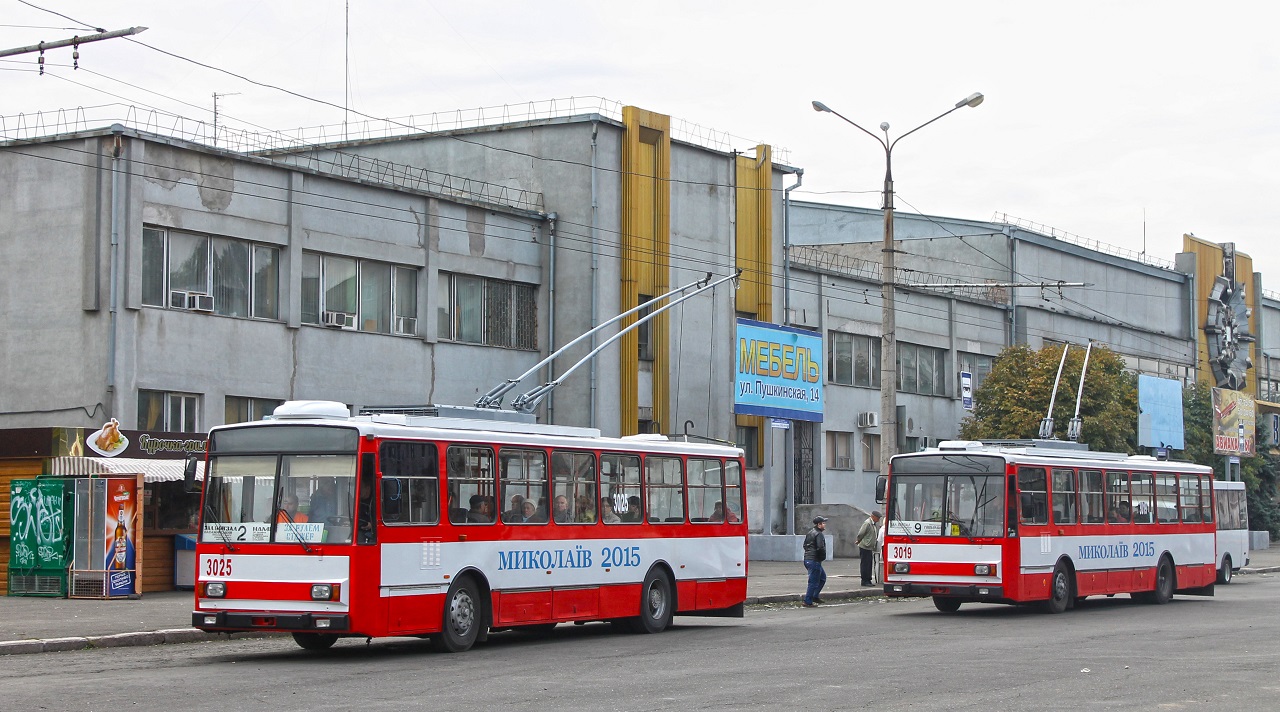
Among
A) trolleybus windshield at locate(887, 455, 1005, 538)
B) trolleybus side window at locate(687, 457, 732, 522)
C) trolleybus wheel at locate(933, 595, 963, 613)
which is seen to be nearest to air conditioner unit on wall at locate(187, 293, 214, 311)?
trolleybus side window at locate(687, 457, 732, 522)

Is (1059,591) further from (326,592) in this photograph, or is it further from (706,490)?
(326,592)

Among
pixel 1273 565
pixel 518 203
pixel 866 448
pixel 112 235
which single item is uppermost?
pixel 518 203

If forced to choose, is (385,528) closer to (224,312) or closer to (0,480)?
(0,480)

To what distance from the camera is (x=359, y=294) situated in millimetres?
35938

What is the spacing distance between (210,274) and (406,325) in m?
5.70

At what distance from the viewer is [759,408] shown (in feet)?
145

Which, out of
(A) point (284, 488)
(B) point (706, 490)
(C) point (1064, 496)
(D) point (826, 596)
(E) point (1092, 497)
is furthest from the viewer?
(D) point (826, 596)

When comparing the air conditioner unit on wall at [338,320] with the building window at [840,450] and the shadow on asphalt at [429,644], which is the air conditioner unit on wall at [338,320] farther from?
the building window at [840,450]

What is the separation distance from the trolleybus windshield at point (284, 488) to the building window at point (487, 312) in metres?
20.8

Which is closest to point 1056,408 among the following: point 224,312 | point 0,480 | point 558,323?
point 558,323

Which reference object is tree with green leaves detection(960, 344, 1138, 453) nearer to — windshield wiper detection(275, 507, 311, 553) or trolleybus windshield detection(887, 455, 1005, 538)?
trolleybus windshield detection(887, 455, 1005, 538)

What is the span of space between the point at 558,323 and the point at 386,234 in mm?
6398

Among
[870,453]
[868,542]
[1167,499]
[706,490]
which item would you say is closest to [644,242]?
[868,542]

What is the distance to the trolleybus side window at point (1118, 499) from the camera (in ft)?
92.3
